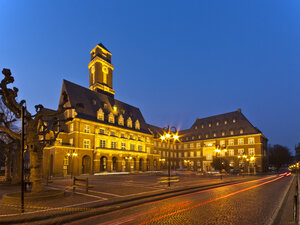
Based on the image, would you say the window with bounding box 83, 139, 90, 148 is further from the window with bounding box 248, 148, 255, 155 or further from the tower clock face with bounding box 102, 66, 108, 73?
the window with bounding box 248, 148, 255, 155

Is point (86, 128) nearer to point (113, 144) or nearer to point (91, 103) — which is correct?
point (91, 103)

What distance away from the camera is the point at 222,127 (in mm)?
70938

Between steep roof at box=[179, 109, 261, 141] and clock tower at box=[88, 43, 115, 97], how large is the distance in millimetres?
36326

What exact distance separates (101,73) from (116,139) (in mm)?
22260

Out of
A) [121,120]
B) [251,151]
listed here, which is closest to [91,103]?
[121,120]

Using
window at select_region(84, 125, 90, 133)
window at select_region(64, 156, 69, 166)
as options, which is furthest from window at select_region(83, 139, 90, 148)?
window at select_region(64, 156, 69, 166)

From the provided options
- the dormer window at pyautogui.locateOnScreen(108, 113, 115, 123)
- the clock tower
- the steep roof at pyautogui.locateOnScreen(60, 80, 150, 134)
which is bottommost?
the dormer window at pyautogui.locateOnScreen(108, 113, 115, 123)

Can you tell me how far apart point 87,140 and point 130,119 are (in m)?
15.9

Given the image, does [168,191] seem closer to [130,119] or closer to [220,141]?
[130,119]

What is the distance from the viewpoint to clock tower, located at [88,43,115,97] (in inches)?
2331

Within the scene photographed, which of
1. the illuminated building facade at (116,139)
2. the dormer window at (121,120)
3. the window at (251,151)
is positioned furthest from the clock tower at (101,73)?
the window at (251,151)

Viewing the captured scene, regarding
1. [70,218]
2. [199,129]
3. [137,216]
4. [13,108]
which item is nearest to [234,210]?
[137,216]

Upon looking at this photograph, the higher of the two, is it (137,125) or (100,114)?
(100,114)

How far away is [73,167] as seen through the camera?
132 feet
